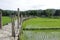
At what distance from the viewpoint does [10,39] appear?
7758 mm

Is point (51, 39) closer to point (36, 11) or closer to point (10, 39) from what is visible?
point (10, 39)

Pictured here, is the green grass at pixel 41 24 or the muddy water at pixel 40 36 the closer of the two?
the muddy water at pixel 40 36

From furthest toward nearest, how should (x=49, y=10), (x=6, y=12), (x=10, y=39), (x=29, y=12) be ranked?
(x=49, y=10), (x=29, y=12), (x=6, y=12), (x=10, y=39)

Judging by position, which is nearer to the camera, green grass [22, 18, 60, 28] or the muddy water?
the muddy water

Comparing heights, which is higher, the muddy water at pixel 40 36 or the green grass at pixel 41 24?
the muddy water at pixel 40 36

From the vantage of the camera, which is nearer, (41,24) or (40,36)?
(40,36)

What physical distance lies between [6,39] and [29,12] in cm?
6029

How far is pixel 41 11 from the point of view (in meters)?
71.1

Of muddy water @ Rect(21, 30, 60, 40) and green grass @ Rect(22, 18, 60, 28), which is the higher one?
muddy water @ Rect(21, 30, 60, 40)

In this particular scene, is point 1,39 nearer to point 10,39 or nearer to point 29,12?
point 10,39

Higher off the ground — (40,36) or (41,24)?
(40,36)

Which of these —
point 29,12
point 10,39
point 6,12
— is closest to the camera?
point 10,39

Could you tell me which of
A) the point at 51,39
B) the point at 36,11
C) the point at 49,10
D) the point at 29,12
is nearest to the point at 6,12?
the point at 29,12

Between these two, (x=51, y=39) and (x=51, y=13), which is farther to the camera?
(x=51, y=13)
